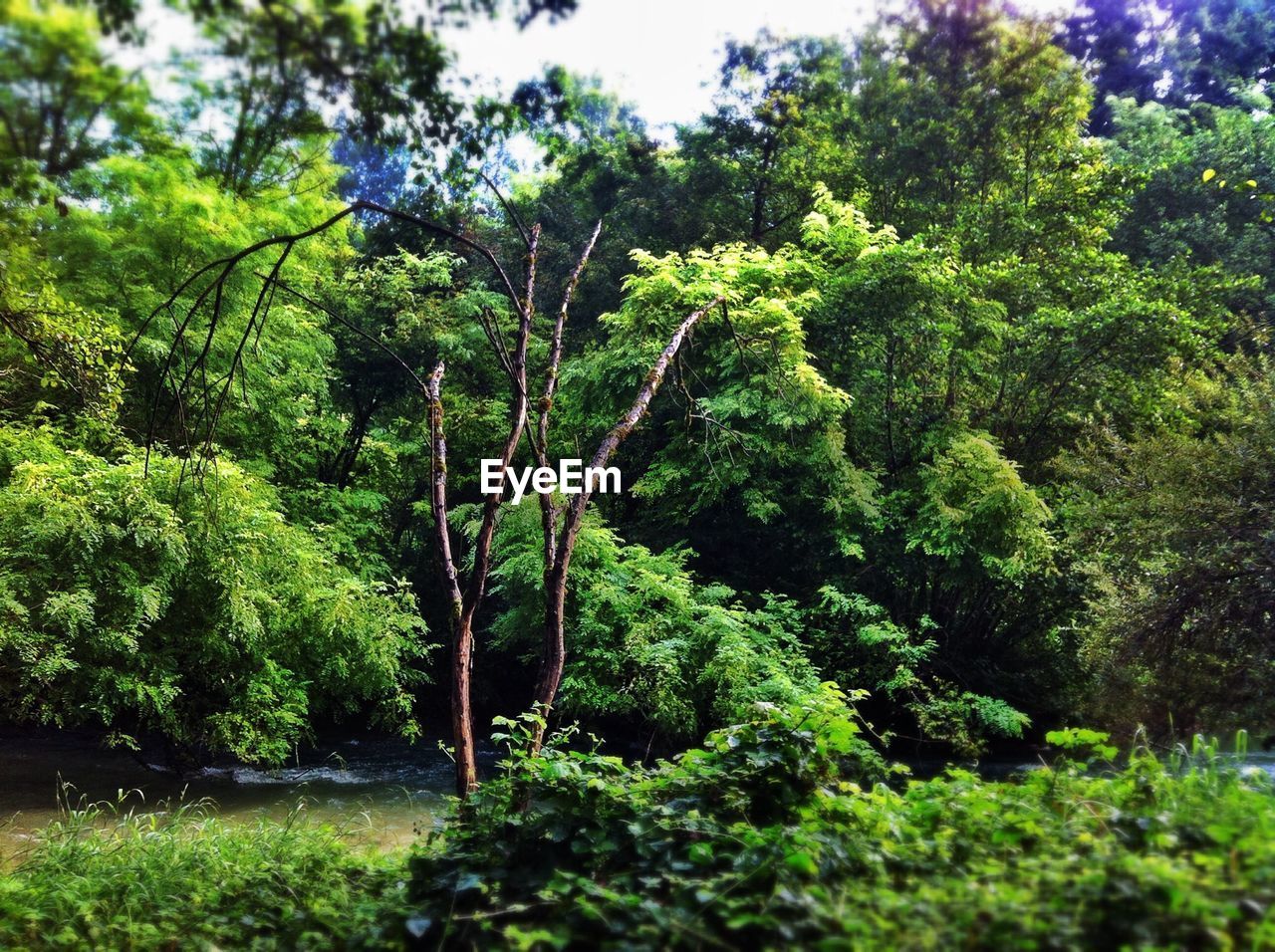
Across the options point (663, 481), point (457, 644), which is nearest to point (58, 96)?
point (457, 644)

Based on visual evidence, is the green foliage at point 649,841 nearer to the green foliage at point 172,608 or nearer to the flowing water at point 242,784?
the green foliage at point 172,608

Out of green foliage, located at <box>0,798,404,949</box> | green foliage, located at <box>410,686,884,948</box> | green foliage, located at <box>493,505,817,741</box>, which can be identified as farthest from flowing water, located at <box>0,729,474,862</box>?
green foliage, located at <box>410,686,884,948</box>

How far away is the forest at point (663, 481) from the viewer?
2.24 meters

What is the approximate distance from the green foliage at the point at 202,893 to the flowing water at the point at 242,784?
2.41 metres

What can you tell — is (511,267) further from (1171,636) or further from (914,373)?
(1171,636)

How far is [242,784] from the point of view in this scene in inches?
337

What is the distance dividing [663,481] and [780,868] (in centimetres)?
765

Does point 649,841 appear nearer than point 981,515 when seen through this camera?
Yes

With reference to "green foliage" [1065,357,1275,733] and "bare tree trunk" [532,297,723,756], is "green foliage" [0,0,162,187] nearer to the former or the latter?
"bare tree trunk" [532,297,723,756]

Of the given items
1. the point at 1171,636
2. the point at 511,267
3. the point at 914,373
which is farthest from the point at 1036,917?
the point at 511,267

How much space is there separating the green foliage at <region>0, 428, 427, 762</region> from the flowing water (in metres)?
0.52

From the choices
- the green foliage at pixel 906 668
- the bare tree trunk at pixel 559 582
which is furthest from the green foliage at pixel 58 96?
the green foliage at pixel 906 668

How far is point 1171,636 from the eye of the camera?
6.38 m

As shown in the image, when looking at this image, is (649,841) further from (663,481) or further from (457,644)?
(663,481)
